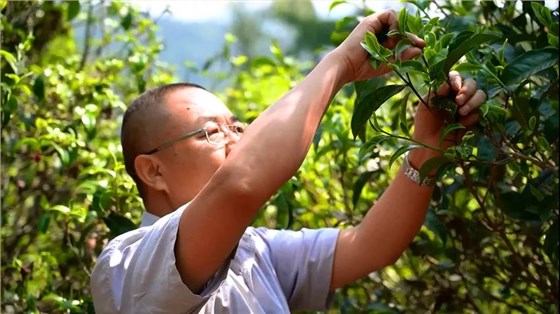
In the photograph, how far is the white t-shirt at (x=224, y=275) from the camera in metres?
1.62

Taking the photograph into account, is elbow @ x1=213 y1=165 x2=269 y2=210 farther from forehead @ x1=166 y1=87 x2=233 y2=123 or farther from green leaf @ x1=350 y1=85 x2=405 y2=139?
forehead @ x1=166 y1=87 x2=233 y2=123

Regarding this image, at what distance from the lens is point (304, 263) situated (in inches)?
77.7

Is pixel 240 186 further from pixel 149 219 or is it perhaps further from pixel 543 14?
pixel 543 14

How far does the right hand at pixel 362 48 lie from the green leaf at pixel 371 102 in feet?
0.12

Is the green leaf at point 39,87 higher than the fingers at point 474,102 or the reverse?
the reverse

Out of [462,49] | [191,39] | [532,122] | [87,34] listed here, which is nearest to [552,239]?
[532,122]

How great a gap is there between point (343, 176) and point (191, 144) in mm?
936

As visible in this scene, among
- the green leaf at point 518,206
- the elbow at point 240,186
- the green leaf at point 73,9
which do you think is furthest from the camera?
the green leaf at point 73,9

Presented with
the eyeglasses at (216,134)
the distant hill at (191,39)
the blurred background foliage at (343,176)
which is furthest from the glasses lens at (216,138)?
the distant hill at (191,39)

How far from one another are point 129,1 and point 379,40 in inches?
67.0

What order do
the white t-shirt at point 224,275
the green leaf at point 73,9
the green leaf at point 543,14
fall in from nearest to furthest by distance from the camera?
the white t-shirt at point 224,275 → the green leaf at point 543,14 → the green leaf at point 73,9

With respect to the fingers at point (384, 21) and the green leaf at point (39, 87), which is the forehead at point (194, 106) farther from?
the green leaf at point (39, 87)

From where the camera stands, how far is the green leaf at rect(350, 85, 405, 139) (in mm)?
1676

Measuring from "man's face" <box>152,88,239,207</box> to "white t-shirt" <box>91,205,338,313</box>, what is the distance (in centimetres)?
9
